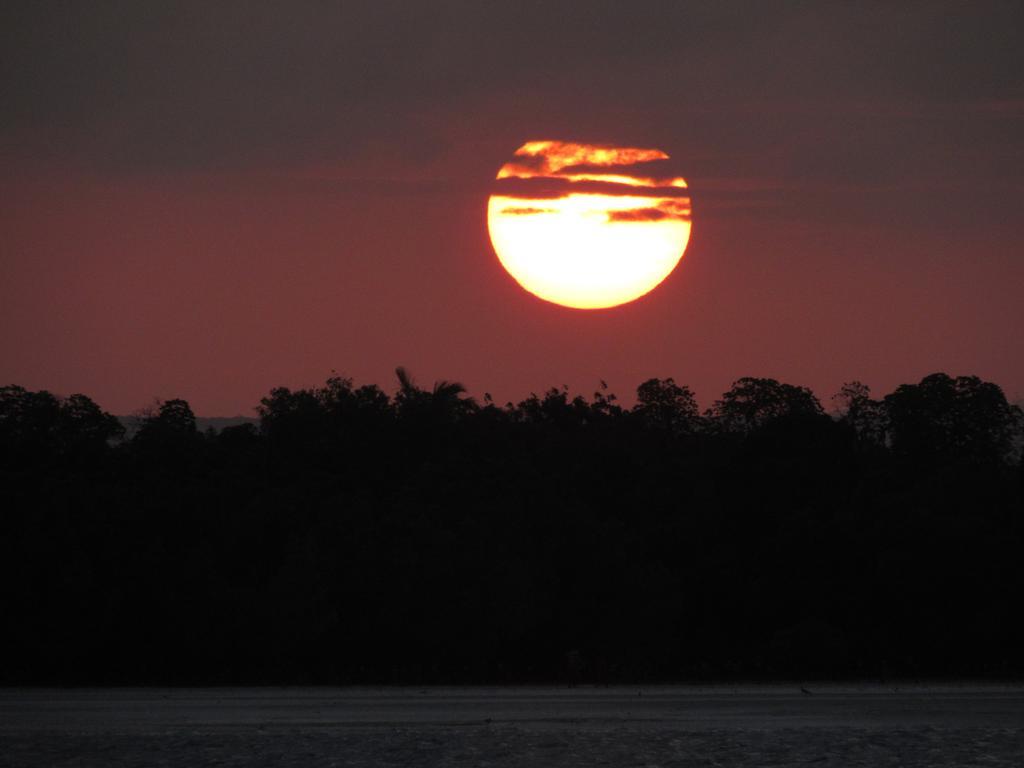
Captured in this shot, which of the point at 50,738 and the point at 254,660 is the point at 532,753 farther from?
the point at 254,660

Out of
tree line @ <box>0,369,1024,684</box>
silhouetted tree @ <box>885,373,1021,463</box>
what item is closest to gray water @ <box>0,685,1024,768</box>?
tree line @ <box>0,369,1024,684</box>

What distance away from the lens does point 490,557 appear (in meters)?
41.1

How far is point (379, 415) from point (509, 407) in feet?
44.6

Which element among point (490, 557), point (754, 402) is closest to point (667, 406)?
point (754, 402)

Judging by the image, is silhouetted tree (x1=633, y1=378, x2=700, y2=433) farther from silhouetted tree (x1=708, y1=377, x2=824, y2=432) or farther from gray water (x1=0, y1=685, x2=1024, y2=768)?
gray water (x1=0, y1=685, x2=1024, y2=768)

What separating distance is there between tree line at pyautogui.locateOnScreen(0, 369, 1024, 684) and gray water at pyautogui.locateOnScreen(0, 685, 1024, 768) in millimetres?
7097

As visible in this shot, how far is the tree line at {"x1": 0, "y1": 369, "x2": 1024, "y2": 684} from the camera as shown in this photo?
38.2 metres

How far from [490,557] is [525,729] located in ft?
54.9

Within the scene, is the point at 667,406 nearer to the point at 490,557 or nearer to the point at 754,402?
the point at 754,402

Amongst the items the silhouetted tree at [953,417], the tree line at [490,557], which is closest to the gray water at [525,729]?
the tree line at [490,557]

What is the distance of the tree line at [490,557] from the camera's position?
125ft

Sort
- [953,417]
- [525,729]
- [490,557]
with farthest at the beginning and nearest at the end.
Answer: [953,417] < [490,557] < [525,729]

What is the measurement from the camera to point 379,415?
5447 centimetres

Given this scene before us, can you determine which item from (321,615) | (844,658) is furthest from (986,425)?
(321,615)
